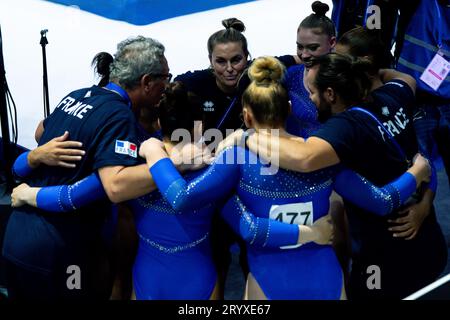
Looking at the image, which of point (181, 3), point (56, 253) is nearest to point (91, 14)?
point (181, 3)

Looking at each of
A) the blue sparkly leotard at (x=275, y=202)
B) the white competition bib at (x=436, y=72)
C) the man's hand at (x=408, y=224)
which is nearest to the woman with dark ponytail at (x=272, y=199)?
the blue sparkly leotard at (x=275, y=202)

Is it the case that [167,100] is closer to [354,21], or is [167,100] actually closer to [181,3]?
[354,21]

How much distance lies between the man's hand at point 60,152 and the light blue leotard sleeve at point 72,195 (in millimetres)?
83

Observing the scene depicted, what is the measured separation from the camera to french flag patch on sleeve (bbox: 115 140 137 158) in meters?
2.69

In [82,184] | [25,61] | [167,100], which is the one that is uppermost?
[167,100]

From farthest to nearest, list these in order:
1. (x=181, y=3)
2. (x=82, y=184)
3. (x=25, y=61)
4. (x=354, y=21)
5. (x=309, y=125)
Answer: (x=181, y=3)
(x=25, y=61)
(x=354, y=21)
(x=309, y=125)
(x=82, y=184)

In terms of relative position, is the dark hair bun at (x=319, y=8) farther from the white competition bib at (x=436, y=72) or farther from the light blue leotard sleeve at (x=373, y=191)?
the light blue leotard sleeve at (x=373, y=191)

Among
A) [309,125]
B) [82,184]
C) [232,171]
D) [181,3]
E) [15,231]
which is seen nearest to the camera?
[232,171]

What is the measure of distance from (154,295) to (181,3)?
22.9 feet

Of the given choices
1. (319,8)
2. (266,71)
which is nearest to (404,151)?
(266,71)

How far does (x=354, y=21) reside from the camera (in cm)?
447

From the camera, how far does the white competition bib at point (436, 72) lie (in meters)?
4.09

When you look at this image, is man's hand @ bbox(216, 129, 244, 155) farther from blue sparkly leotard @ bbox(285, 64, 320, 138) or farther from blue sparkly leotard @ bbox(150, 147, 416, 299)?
blue sparkly leotard @ bbox(285, 64, 320, 138)

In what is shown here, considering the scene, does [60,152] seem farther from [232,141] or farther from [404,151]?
[404,151]
